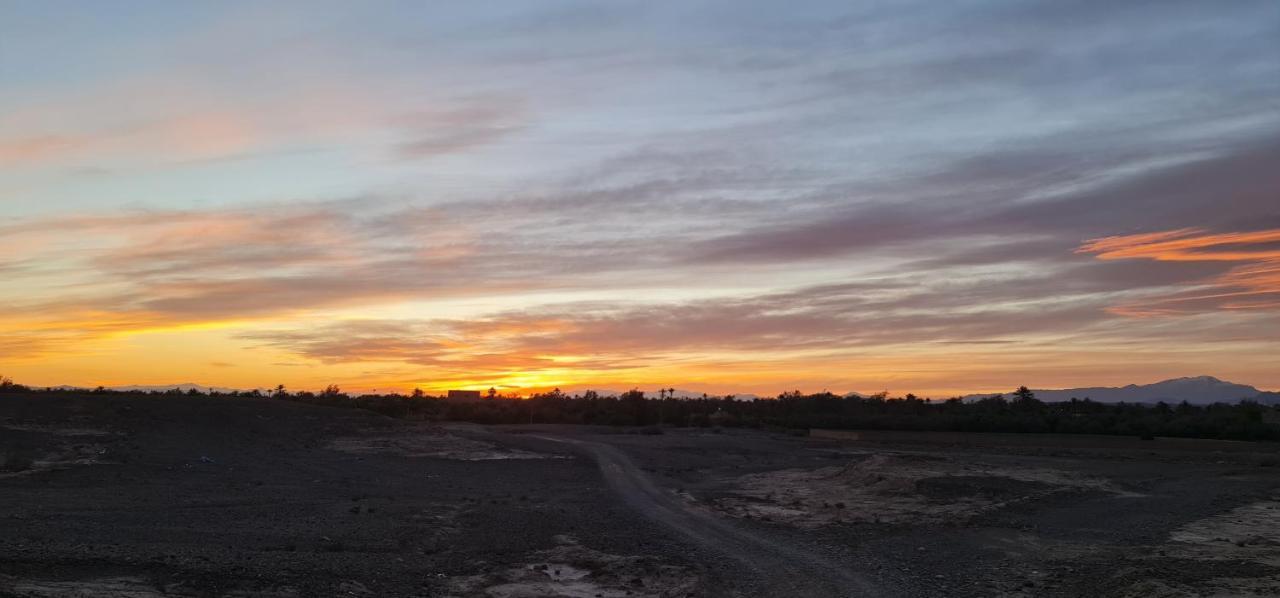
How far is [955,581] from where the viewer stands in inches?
522

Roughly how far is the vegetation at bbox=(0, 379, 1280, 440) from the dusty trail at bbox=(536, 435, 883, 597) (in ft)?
109

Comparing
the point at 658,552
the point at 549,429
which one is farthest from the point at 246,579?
the point at 549,429

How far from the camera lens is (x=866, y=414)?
71.4 m

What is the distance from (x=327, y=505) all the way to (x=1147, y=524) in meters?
16.5

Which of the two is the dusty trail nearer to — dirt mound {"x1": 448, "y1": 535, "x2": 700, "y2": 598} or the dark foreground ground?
the dark foreground ground

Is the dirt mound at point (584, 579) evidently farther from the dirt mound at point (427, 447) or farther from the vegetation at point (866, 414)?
the vegetation at point (866, 414)

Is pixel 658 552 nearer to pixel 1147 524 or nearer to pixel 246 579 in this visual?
pixel 246 579

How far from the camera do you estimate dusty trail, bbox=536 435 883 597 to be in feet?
41.6

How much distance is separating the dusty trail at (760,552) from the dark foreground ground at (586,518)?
72 mm

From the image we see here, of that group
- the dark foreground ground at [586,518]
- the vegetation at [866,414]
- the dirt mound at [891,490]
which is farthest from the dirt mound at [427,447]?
the vegetation at [866,414]

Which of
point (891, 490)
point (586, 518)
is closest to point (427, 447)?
point (586, 518)

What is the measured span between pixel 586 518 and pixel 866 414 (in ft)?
180

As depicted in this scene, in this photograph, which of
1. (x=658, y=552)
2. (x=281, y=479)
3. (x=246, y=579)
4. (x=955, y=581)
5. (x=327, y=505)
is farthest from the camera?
(x=281, y=479)

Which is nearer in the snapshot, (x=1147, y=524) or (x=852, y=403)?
(x=1147, y=524)
